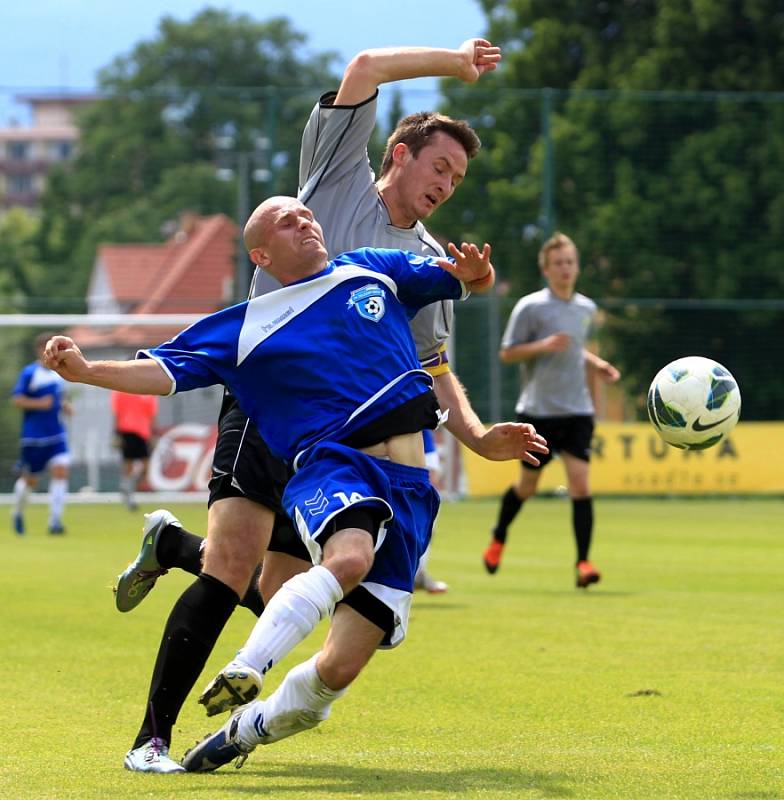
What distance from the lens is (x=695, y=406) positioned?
23.8 ft

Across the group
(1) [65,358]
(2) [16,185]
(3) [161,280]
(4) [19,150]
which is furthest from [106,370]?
(4) [19,150]

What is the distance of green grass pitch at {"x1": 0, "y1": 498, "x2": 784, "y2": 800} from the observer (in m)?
4.95

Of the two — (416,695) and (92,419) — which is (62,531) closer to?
(92,419)

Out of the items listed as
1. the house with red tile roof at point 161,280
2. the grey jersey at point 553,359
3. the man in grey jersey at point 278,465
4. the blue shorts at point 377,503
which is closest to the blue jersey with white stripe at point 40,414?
the house with red tile roof at point 161,280

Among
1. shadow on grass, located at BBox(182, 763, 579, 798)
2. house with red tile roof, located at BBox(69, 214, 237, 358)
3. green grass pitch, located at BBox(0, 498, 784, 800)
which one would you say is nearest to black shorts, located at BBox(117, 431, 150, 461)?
house with red tile roof, located at BBox(69, 214, 237, 358)

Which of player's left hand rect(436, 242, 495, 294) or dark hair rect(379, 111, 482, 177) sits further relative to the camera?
dark hair rect(379, 111, 482, 177)

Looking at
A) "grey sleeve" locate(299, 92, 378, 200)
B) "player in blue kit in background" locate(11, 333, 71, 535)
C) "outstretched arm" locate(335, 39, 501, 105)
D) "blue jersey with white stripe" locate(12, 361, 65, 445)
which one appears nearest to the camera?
"outstretched arm" locate(335, 39, 501, 105)

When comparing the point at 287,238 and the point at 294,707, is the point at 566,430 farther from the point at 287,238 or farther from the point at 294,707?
the point at 294,707

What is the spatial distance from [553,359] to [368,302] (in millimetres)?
6897

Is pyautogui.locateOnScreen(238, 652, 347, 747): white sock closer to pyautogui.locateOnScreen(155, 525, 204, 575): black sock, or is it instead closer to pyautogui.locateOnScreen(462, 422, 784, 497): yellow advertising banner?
pyautogui.locateOnScreen(155, 525, 204, 575): black sock

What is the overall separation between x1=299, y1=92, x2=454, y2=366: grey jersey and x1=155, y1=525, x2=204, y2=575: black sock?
106 centimetres

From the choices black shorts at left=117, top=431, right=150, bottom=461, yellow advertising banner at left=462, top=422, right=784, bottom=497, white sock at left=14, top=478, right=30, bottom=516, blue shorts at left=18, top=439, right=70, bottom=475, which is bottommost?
yellow advertising banner at left=462, top=422, right=784, bottom=497

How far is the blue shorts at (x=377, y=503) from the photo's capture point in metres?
4.81

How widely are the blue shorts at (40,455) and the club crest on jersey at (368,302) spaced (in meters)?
13.8
